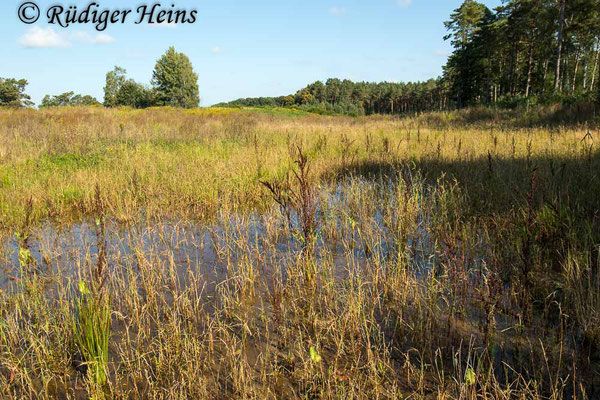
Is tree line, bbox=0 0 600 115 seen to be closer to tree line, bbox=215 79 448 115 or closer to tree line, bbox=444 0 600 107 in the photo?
tree line, bbox=444 0 600 107

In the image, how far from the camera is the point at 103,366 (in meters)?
1.86

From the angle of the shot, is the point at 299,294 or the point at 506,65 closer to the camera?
the point at 299,294

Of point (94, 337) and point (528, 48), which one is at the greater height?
point (528, 48)

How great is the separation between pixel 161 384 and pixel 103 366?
1.06 ft

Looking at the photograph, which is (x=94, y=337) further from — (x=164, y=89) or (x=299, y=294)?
(x=164, y=89)

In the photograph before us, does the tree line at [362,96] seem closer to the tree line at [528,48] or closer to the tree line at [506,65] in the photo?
the tree line at [506,65]

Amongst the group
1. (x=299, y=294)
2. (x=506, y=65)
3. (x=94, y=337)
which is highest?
(x=506, y=65)

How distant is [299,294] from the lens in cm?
276

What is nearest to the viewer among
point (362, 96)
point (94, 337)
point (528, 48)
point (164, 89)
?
point (94, 337)

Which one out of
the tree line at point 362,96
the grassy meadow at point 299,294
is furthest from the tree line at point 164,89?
the grassy meadow at point 299,294

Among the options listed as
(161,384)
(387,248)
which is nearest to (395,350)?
(161,384)

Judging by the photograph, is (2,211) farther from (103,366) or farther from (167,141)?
(167,141)

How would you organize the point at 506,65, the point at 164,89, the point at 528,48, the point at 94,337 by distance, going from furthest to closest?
1. the point at 164,89
2. the point at 506,65
3. the point at 528,48
4. the point at 94,337

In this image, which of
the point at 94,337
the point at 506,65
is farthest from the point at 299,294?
the point at 506,65
